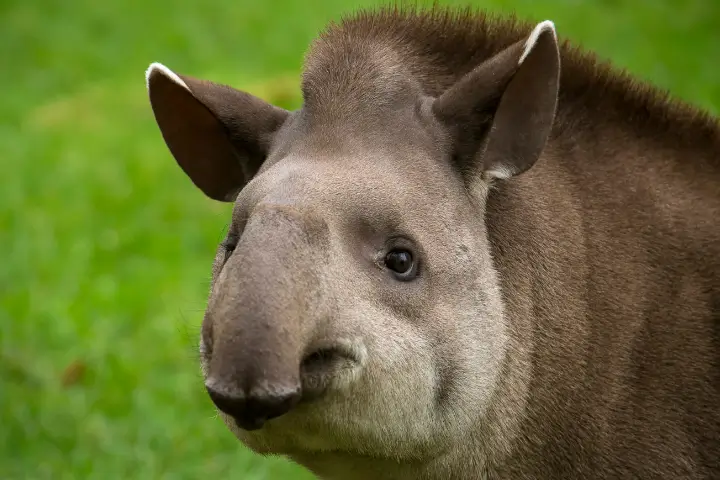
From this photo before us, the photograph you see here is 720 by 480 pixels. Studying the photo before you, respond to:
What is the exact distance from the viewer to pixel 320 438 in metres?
3.48

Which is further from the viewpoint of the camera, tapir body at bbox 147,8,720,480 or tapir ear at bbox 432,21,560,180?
tapir ear at bbox 432,21,560,180

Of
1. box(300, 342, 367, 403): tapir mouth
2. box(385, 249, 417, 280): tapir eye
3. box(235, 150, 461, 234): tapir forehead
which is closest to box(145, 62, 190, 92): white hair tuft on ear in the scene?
box(235, 150, 461, 234): tapir forehead

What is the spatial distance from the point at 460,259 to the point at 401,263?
10.2 inches

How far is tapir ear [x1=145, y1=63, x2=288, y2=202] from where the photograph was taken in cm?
420

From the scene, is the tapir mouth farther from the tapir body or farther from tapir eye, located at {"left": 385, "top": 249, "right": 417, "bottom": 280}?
tapir eye, located at {"left": 385, "top": 249, "right": 417, "bottom": 280}

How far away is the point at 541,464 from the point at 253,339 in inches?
59.0

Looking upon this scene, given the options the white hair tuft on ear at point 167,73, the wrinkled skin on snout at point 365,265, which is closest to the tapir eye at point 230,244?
the wrinkled skin on snout at point 365,265

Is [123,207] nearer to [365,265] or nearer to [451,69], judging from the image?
[451,69]

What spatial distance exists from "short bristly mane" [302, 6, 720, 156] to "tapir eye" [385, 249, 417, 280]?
2.05 feet

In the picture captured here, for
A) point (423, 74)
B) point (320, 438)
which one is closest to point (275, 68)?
point (423, 74)

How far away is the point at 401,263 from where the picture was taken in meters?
3.62

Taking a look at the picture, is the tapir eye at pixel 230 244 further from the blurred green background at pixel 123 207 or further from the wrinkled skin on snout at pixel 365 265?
the blurred green background at pixel 123 207

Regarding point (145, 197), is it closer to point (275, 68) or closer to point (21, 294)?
point (21, 294)

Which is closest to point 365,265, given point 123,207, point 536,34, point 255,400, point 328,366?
point 328,366
